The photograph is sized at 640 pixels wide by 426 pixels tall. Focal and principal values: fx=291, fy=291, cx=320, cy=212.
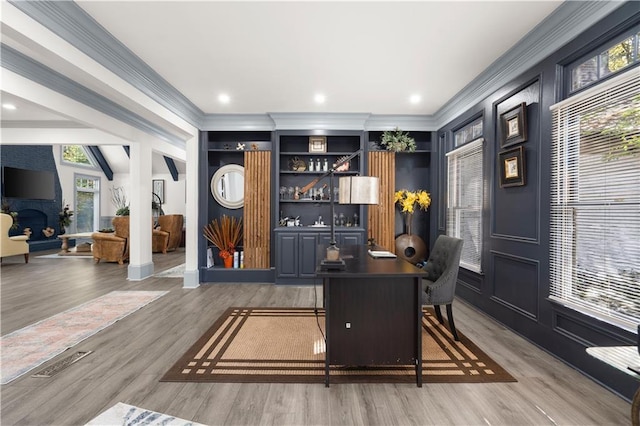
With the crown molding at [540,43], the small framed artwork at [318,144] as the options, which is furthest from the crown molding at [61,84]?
the crown molding at [540,43]

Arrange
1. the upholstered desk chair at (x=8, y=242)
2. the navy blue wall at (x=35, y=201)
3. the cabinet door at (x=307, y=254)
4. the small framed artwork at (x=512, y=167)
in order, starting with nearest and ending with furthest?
the small framed artwork at (x=512, y=167) → the cabinet door at (x=307, y=254) → the upholstered desk chair at (x=8, y=242) → the navy blue wall at (x=35, y=201)

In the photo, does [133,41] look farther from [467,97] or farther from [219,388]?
[467,97]

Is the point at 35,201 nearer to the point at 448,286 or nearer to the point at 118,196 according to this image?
the point at 118,196

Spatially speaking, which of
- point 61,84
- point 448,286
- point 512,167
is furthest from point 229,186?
point 512,167

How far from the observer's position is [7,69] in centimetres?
317

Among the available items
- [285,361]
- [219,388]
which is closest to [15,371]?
[219,388]

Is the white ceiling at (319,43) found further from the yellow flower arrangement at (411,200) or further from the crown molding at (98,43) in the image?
the yellow flower arrangement at (411,200)

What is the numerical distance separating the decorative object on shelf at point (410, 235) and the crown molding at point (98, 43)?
3.76 m

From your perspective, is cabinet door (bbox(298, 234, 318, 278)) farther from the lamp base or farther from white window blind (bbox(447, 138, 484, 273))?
the lamp base

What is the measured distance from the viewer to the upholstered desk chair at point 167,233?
8236 mm

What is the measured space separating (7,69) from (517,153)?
17.8ft

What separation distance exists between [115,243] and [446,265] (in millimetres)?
6923

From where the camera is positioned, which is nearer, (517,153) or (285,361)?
(285,361)

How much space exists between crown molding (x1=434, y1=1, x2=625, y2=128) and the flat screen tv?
10847 millimetres
